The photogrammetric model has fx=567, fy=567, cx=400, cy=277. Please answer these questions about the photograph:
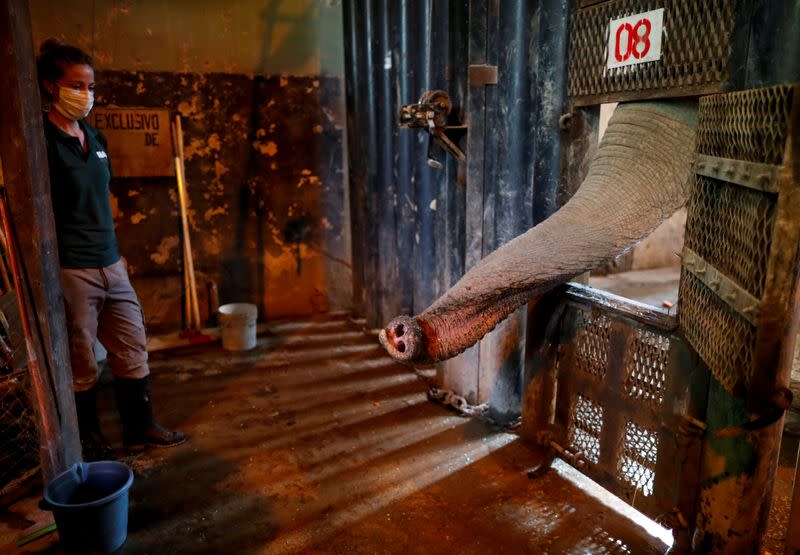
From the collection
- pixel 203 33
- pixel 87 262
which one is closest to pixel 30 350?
pixel 87 262

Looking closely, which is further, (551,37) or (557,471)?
(557,471)

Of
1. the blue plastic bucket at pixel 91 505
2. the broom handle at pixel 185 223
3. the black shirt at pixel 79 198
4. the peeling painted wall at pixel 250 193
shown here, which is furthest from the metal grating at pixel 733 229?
the broom handle at pixel 185 223

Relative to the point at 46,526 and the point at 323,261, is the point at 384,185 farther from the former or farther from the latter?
the point at 46,526

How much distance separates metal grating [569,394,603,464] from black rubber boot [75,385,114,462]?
2753 millimetres

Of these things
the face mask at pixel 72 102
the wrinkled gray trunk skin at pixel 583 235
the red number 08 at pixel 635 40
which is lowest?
the wrinkled gray trunk skin at pixel 583 235

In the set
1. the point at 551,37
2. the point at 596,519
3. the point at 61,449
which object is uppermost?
the point at 551,37

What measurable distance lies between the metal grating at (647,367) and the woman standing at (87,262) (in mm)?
2784

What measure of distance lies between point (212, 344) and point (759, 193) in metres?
4.73

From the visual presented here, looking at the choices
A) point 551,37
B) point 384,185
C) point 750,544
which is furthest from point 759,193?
A: point 384,185

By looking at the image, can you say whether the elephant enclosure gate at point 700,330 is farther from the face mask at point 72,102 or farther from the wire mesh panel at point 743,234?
the face mask at point 72,102

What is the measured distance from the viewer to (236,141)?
5.60 m

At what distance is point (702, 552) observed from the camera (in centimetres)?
242

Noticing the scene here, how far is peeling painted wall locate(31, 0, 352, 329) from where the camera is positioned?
5.14 metres

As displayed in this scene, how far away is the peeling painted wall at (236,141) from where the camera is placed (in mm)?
5137
